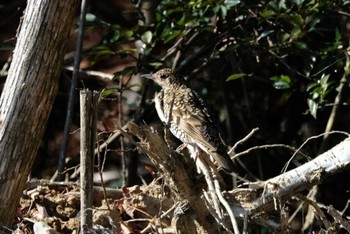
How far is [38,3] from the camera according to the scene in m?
4.73

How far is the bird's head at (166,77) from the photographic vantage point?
19.7 feet

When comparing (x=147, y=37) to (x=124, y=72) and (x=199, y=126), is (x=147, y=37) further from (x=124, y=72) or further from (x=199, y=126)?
(x=199, y=126)

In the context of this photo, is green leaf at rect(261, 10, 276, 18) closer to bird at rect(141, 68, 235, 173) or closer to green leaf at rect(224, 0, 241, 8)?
green leaf at rect(224, 0, 241, 8)

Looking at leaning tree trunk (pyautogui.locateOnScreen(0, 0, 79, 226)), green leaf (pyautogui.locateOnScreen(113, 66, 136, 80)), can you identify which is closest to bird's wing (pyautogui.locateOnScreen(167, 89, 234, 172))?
green leaf (pyautogui.locateOnScreen(113, 66, 136, 80))

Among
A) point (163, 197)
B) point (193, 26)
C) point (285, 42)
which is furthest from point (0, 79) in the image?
point (163, 197)

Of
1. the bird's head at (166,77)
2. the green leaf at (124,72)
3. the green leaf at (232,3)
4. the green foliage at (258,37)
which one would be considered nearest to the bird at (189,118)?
the bird's head at (166,77)

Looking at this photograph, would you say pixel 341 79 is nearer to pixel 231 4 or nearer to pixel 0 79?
pixel 231 4

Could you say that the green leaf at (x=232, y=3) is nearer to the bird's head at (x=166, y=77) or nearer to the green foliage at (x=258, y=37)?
the green foliage at (x=258, y=37)

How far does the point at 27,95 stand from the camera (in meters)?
4.69

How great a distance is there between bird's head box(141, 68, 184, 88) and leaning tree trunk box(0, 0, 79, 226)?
134 centimetres

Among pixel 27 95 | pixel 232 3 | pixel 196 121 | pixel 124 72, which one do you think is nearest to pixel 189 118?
pixel 196 121

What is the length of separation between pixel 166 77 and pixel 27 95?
1.54 metres

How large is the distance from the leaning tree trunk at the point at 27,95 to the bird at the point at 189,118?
0.64m

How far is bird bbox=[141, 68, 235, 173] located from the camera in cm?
507
